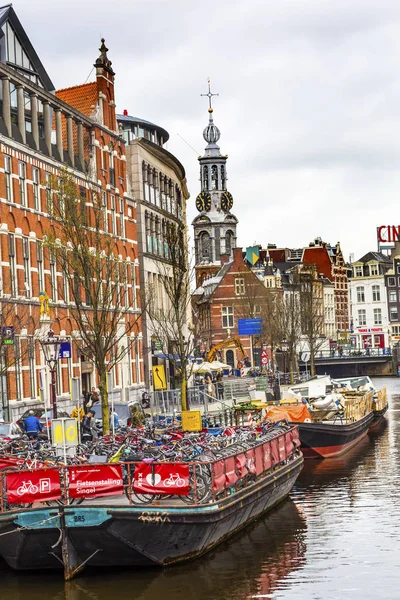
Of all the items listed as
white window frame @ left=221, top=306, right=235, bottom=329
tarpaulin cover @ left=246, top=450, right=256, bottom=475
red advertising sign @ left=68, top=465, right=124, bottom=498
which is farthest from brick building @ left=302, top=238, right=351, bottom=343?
red advertising sign @ left=68, top=465, right=124, bottom=498

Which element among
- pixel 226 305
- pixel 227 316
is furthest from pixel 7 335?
pixel 227 316

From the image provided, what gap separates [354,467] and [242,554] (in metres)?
15.5

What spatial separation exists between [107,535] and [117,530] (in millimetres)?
210

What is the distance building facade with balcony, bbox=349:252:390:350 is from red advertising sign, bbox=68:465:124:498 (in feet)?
479

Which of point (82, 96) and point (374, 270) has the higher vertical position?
point (82, 96)

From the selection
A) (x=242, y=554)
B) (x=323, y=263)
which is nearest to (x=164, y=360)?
(x=242, y=554)

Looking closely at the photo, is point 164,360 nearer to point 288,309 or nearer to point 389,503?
point 288,309

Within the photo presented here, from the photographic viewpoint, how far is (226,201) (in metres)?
169

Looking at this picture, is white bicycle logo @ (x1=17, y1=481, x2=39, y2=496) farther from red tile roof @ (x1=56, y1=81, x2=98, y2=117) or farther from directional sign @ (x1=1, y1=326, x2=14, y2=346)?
red tile roof @ (x1=56, y1=81, x2=98, y2=117)

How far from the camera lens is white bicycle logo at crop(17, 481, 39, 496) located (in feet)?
67.6

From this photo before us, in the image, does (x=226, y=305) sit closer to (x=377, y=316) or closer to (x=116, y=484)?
(x=377, y=316)

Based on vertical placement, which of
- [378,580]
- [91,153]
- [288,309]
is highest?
[91,153]

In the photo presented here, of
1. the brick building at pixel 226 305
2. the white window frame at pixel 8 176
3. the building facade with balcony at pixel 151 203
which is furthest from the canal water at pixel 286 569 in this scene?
the brick building at pixel 226 305

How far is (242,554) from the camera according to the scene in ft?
74.6
